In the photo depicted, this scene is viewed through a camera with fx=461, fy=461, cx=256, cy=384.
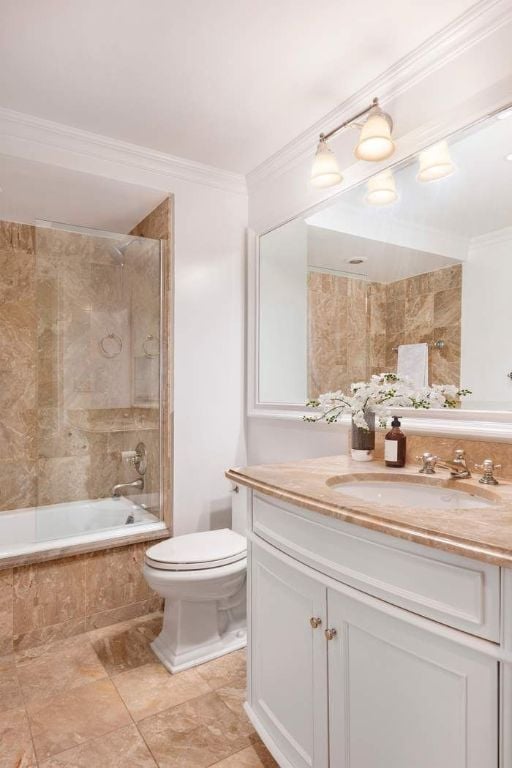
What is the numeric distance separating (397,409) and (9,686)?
1.91 meters

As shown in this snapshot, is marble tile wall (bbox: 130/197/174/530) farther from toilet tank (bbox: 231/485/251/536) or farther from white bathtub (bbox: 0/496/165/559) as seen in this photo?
toilet tank (bbox: 231/485/251/536)

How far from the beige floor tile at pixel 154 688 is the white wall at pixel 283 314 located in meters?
1.35

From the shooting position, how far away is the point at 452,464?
1463 millimetres

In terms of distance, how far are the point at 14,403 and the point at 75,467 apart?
23.8 inches

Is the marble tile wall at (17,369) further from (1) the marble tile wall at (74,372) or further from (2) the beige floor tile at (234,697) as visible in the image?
(2) the beige floor tile at (234,697)

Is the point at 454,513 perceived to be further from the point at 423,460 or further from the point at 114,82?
the point at 114,82

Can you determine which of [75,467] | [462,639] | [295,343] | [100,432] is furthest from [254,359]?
[462,639]

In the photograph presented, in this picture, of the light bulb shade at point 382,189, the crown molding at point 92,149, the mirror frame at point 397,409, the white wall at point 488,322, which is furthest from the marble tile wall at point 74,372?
the white wall at point 488,322

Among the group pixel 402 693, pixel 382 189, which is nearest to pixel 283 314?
pixel 382 189

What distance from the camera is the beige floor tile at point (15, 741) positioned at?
4.81 ft

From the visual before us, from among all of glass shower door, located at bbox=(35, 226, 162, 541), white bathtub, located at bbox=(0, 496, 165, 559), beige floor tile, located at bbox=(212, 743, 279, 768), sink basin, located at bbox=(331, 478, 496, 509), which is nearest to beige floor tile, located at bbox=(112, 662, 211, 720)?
beige floor tile, located at bbox=(212, 743, 279, 768)

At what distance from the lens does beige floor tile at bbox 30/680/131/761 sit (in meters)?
1.55

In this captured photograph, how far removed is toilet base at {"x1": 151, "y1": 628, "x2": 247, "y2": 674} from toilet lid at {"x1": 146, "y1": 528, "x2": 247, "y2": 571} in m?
Answer: 0.41

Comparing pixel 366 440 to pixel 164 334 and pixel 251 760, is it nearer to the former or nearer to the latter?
pixel 251 760
